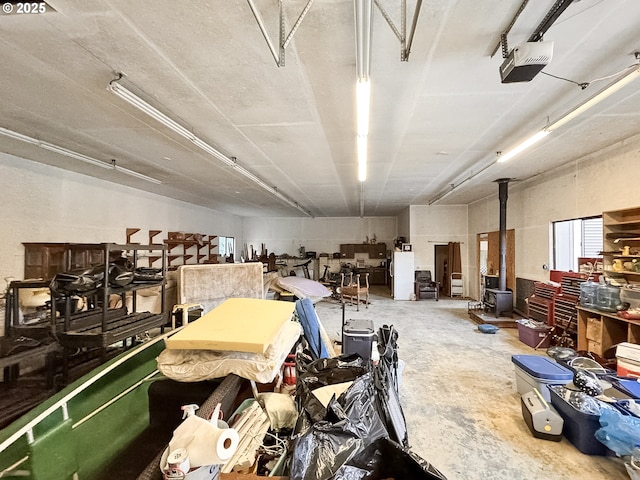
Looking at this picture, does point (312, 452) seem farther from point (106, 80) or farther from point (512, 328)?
point (512, 328)

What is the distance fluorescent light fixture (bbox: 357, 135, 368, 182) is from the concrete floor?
3.03 meters

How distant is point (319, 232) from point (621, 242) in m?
10.8

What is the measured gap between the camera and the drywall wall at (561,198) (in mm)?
4160

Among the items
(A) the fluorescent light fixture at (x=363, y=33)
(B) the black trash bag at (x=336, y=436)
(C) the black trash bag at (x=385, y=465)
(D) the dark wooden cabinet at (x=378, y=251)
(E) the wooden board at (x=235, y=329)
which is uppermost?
(A) the fluorescent light fixture at (x=363, y=33)

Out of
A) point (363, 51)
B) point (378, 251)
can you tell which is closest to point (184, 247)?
point (378, 251)

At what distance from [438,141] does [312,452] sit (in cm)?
406

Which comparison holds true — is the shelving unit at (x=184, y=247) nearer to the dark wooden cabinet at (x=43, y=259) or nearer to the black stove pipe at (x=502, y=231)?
the dark wooden cabinet at (x=43, y=259)

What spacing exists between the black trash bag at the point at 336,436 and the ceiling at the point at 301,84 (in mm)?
2324

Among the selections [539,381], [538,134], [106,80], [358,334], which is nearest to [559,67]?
Result: [538,134]

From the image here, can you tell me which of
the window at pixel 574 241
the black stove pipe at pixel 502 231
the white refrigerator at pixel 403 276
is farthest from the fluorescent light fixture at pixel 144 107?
the white refrigerator at pixel 403 276

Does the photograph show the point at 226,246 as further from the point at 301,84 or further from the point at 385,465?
the point at 385,465

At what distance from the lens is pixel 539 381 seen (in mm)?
2889

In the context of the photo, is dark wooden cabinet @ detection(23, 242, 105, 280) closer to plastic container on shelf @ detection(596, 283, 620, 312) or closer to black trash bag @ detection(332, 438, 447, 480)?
black trash bag @ detection(332, 438, 447, 480)

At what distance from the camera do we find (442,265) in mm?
11383
